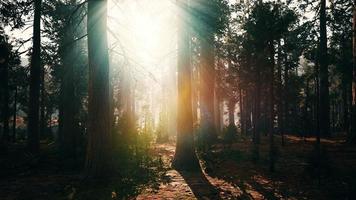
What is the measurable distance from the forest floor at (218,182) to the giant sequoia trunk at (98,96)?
728 millimetres

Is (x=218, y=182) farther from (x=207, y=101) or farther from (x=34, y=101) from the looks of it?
(x=207, y=101)

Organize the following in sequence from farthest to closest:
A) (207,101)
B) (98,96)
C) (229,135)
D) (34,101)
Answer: (207,101) → (229,135) → (34,101) → (98,96)

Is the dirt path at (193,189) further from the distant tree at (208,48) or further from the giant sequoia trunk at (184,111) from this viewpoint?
the distant tree at (208,48)

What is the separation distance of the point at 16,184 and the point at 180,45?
766 cm

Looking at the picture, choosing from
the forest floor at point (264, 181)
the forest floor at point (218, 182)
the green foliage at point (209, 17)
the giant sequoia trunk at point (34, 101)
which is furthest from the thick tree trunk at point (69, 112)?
the green foliage at point (209, 17)

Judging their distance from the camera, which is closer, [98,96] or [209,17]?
[98,96]

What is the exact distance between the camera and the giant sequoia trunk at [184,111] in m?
13.5

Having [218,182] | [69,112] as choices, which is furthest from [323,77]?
[69,112]

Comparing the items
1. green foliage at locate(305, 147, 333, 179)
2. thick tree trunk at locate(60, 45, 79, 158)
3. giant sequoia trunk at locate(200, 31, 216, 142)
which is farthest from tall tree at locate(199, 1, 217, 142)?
green foliage at locate(305, 147, 333, 179)

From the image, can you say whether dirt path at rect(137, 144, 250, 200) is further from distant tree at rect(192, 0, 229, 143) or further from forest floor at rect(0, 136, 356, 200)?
distant tree at rect(192, 0, 229, 143)

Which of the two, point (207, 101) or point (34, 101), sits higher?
point (207, 101)

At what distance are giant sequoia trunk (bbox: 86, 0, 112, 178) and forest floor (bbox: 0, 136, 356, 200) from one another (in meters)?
0.73

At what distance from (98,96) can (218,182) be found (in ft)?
14.8

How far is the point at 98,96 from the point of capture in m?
10.7
